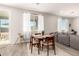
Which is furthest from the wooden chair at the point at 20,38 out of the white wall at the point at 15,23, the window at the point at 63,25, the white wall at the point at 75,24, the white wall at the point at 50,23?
the white wall at the point at 75,24

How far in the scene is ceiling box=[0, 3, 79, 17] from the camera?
237 centimetres

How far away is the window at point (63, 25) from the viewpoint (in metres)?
2.75

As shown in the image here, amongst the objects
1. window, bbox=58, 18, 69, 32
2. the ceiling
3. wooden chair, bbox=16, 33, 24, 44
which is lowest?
wooden chair, bbox=16, 33, 24, 44

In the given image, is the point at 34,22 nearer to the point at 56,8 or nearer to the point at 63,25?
the point at 56,8

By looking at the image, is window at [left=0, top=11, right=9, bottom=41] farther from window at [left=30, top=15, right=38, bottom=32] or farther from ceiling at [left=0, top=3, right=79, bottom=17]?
window at [left=30, top=15, right=38, bottom=32]

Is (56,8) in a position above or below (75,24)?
above

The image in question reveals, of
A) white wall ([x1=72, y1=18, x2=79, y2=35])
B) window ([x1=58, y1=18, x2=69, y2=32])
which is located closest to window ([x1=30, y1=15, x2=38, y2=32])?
window ([x1=58, y1=18, x2=69, y2=32])

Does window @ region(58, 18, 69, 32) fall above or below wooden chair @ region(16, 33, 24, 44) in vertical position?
Result: above

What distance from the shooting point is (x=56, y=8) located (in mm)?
2602

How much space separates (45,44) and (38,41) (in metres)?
0.18

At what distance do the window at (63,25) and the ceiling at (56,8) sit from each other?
0.42ft

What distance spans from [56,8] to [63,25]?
1.53 ft

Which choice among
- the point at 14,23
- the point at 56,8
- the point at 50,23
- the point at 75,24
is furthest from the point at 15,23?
the point at 75,24

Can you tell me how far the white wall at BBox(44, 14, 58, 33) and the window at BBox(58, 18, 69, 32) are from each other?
104 mm
